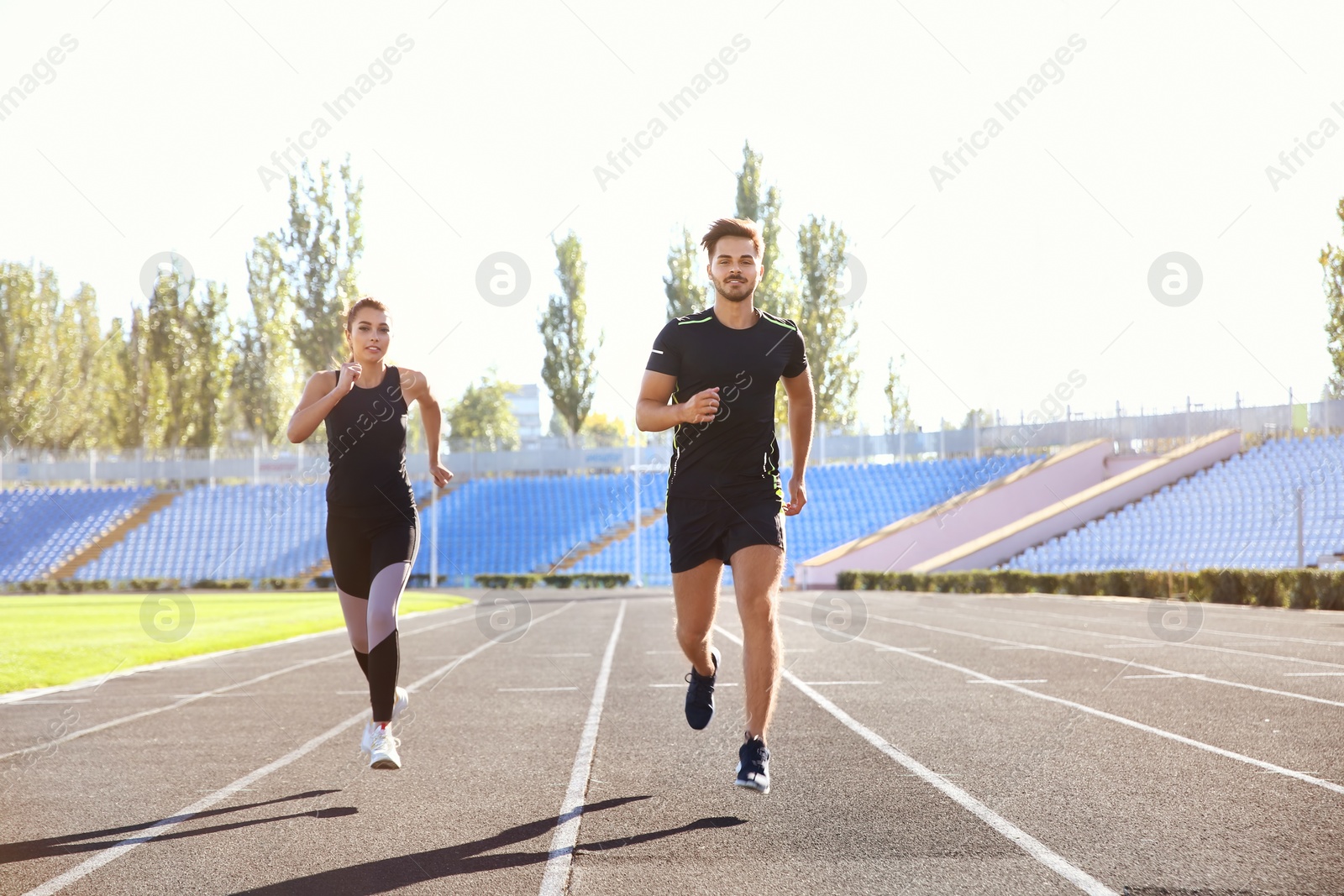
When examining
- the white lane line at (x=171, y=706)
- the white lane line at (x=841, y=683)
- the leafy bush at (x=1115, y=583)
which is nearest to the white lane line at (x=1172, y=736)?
the white lane line at (x=841, y=683)

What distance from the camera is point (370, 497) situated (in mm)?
5848

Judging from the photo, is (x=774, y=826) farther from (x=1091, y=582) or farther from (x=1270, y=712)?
(x=1091, y=582)

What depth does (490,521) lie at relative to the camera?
5112 cm

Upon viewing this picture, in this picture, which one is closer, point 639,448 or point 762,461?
point 762,461

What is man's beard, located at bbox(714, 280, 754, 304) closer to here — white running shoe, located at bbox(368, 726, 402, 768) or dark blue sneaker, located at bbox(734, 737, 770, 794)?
dark blue sneaker, located at bbox(734, 737, 770, 794)

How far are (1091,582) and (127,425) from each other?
50.9 metres

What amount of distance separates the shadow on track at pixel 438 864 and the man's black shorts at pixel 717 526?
1.18 meters

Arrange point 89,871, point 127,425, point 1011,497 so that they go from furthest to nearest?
point 127,425
point 1011,497
point 89,871

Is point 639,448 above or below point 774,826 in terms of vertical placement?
above

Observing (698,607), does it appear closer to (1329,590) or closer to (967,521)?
(1329,590)

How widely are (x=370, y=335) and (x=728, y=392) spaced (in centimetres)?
200

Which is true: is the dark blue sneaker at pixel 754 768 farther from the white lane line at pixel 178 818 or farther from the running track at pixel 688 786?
the white lane line at pixel 178 818

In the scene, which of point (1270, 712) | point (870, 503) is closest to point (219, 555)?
point (870, 503)

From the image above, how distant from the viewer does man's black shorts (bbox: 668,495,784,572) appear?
5.22 meters
